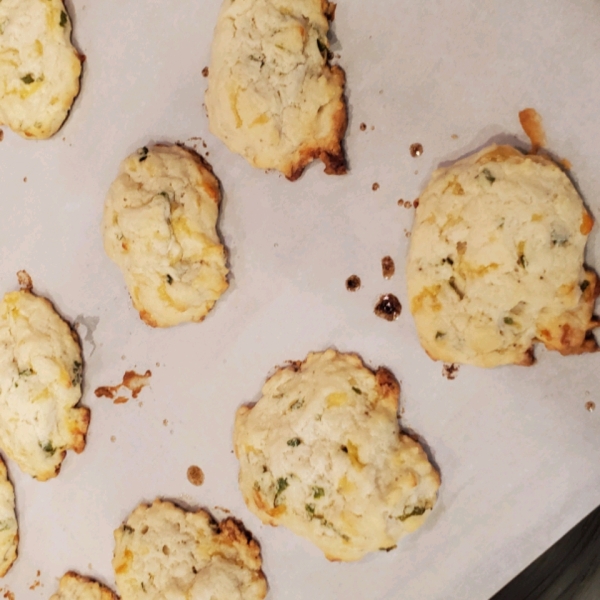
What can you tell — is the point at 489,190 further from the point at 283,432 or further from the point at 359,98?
the point at 283,432

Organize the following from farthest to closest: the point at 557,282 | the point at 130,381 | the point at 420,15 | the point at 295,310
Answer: the point at 130,381 → the point at 295,310 → the point at 420,15 → the point at 557,282

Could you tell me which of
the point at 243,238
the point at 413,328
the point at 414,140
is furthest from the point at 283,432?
the point at 414,140

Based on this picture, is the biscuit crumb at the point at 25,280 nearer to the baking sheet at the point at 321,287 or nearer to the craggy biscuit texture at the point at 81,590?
the baking sheet at the point at 321,287

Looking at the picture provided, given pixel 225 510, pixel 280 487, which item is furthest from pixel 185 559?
pixel 280 487

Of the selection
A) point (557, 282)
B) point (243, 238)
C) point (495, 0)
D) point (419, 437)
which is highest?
point (495, 0)

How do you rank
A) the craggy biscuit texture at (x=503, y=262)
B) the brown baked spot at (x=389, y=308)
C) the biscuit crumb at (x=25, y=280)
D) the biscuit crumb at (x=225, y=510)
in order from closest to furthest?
the craggy biscuit texture at (x=503, y=262) < the brown baked spot at (x=389, y=308) < the biscuit crumb at (x=225, y=510) < the biscuit crumb at (x=25, y=280)

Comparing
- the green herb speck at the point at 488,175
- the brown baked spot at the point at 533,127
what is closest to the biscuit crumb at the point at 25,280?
the green herb speck at the point at 488,175
